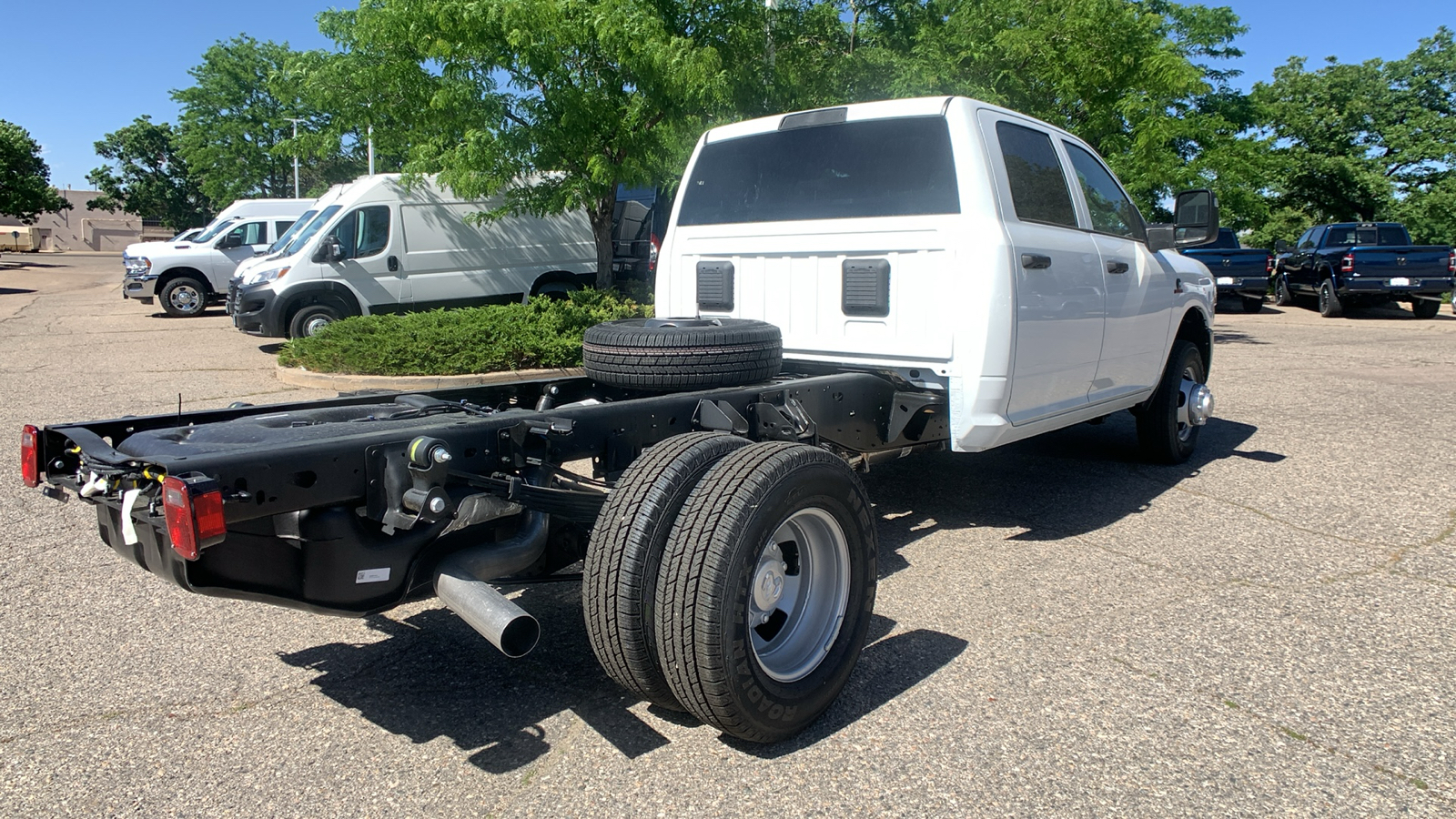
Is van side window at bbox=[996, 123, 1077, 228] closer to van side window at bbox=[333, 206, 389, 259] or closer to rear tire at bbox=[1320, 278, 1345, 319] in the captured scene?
van side window at bbox=[333, 206, 389, 259]

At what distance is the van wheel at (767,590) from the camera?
2805mm

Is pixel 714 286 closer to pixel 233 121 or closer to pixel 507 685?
pixel 507 685

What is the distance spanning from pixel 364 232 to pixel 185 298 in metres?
8.67

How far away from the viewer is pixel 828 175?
17.0ft

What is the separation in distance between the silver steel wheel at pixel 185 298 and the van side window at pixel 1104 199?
19279mm

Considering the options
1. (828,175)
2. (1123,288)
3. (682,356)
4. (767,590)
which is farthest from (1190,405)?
(767,590)

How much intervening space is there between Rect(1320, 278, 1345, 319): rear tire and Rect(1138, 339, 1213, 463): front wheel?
1709 centimetres

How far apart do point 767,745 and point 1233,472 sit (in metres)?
4.93

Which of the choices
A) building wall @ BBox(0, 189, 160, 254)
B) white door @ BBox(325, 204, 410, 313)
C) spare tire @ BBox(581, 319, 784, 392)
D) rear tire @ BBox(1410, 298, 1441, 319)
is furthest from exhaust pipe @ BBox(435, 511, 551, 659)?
building wall @ BBox(0, 189, 160, 254)

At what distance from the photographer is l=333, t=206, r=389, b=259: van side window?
13859mm

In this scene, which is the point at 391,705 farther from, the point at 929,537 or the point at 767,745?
the point at 929,537

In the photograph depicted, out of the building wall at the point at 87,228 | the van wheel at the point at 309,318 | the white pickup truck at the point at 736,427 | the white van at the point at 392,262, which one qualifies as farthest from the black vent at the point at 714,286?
the building wall at the point at 87,228

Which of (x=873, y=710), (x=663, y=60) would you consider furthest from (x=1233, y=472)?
(x=663, y=60)

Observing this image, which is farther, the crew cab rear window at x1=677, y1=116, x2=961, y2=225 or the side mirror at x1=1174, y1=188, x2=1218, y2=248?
the side mirror at x1=1174, y1=188, x2=1218, y2=248
